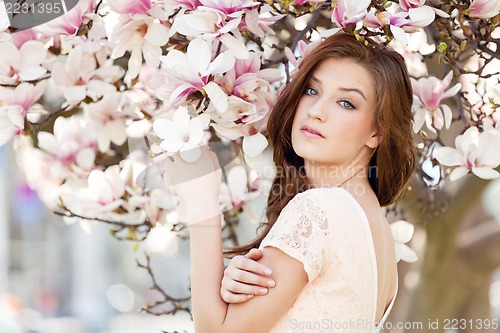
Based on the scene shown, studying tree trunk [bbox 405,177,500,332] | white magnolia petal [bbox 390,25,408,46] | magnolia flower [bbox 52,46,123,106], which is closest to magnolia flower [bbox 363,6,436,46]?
white magnolia petal [bbox 390,25,408,46]

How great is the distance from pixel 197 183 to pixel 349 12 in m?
0.41

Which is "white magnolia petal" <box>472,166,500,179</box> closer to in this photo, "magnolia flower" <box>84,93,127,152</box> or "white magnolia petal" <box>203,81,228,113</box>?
"white magnolia petal" <box>203,81,228,113</box>

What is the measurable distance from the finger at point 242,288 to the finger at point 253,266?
0.09ft

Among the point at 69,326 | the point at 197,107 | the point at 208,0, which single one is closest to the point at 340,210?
the point at 197,107

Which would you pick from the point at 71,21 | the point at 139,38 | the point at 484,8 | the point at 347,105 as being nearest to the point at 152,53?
the point at 139,38

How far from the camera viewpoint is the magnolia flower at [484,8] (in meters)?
1.43

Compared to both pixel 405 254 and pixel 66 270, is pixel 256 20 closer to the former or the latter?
pixel 405 254

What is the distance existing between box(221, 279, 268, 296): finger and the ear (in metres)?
0.39

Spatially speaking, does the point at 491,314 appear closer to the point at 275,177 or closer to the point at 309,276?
the point at 275,177

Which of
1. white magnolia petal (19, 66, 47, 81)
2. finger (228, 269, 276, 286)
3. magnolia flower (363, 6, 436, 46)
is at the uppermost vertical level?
magnolia flower (363, 6, 436, 46)

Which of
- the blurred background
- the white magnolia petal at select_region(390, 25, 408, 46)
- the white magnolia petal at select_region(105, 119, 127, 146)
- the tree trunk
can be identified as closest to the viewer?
the white magnolia petal at select_region(390, 25, 408, 46)

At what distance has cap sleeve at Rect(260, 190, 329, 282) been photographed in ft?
4.68

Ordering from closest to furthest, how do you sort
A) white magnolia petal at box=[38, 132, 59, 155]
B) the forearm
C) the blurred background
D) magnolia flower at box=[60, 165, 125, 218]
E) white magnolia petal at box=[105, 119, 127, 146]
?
the forearm, magnolia flower at box=[60, 165, 125, 218], white magnolia petal at box=[105, 119, 127, 146], white magnolia petal at box=[38, 132, 59, 155], the blurred background

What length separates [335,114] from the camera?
1541mm
